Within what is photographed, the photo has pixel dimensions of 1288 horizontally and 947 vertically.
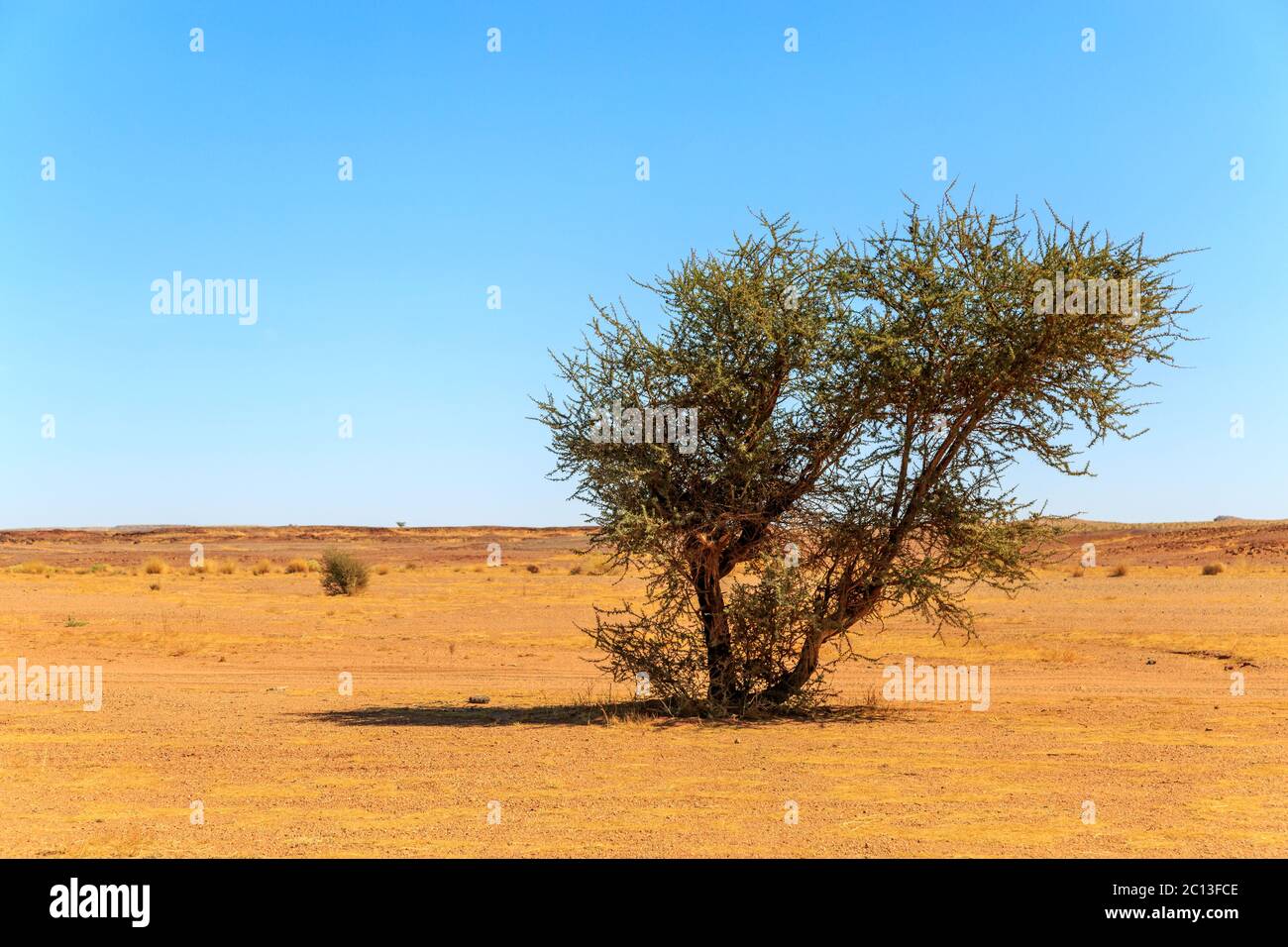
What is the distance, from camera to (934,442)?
45.7ft

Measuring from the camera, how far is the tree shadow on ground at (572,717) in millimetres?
14234

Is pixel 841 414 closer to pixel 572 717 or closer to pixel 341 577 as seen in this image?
pixel 572 717

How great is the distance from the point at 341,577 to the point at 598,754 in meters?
29.5

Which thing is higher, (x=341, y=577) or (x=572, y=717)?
(x=341, y=577)

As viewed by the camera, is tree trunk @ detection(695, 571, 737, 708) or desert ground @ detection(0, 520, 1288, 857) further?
tree trunk @ detection(695, 571, 737, 708)

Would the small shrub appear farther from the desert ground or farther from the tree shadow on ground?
the tree shadow on ground

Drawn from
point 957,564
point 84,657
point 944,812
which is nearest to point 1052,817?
point 944,812

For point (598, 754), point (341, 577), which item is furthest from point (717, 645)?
point (341, 577)

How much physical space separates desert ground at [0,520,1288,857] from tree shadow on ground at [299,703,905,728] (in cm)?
8

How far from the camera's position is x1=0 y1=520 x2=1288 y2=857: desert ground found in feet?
28.3

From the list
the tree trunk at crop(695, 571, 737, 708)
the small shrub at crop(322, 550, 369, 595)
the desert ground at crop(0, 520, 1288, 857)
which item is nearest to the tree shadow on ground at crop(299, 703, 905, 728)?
the desert ground at crop(0, 520, 1288, 857)

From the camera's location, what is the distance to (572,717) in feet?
48.9
